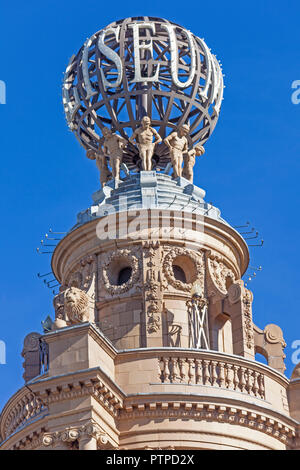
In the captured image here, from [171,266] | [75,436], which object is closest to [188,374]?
[75,436]

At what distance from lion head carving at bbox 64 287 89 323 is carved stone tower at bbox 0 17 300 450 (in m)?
0.05

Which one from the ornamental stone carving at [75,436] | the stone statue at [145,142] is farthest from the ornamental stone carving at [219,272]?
the ornamental stone carving at [75,436]

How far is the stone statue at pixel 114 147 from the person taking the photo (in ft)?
186

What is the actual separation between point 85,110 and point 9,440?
1435 cm

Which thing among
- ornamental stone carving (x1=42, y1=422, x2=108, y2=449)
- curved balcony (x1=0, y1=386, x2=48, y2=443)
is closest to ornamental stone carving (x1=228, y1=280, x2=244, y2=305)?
curved balcony (x1=0, y1=386, x2=48, y2=443)

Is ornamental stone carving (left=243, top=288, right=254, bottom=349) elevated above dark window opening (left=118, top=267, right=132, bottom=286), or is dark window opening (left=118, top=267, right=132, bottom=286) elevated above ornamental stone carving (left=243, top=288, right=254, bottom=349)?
dark window opening (left=118, top=267, right=132, bottom=286)

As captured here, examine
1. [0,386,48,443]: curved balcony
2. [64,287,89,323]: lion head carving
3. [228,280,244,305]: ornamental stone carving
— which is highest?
[228,280,244,305]: ornamental stone carving

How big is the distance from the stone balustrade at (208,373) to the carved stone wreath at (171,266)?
403 centimetres

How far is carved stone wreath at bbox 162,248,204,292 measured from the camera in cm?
5256

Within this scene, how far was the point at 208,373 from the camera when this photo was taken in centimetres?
4925

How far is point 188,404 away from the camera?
48.2m

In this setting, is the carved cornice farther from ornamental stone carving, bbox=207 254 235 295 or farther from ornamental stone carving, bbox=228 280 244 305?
ornamental stone carving, bbox=207 254 235 295

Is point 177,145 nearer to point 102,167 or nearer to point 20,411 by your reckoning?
point 102,167

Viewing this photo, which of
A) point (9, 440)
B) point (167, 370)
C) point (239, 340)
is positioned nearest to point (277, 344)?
point (239, 340)
